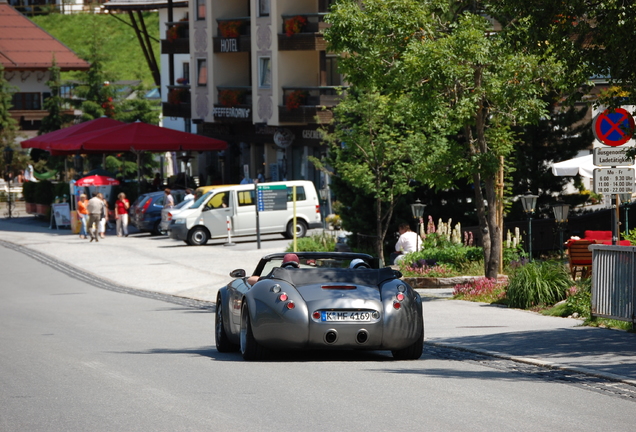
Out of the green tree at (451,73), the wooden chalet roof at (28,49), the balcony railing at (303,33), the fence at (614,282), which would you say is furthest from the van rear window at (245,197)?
the wooden chalet roof at (28,49)

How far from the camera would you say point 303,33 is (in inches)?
1786

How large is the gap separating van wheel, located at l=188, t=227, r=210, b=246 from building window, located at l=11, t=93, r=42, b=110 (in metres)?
56.0

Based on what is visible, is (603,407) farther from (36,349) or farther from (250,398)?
(36,349)

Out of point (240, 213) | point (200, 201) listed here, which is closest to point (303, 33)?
point (240, 213)

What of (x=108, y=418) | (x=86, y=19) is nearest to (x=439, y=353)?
(x=108, y=418)

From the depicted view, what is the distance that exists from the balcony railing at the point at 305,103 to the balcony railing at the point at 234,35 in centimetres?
501

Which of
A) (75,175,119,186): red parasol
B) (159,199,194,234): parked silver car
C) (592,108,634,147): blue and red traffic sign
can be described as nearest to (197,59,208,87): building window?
(75,175,119,186): red parasol

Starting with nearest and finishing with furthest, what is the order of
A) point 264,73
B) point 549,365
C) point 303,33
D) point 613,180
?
point 549,365 < point 613,180 < point 303,33 < point 264,73

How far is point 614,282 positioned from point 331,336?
14.2 feet

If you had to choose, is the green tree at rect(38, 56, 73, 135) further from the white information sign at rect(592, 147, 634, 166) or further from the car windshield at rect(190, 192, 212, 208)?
the white information sign at rect(592, 147, 634, 166)

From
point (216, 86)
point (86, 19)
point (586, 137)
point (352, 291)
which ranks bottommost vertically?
point (352, 291)

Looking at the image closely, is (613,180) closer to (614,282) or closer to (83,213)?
(614,282)

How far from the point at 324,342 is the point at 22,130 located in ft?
261

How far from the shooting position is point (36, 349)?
43.6 ft
